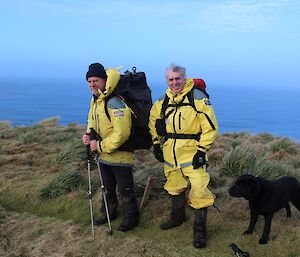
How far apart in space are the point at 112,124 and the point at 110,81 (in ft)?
2.04

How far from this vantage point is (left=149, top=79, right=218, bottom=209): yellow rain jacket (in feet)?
17.1

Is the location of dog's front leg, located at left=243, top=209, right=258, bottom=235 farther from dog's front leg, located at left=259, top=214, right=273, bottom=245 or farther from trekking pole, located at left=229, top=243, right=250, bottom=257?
Answer: trekking pole, located at left=229, top=243, right=250, bottom=257

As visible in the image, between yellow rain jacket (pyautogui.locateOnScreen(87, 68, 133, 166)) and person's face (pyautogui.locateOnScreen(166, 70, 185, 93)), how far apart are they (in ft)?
2.49

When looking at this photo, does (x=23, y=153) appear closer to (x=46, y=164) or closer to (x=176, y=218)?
(x=46, y=164)

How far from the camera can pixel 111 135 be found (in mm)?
5711

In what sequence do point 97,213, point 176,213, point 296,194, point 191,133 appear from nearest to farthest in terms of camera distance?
point 191,133
point 296,194
point 176,213
point 97,213

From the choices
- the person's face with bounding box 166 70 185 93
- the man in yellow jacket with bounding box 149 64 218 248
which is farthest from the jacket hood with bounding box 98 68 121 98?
the person's face with bounding box 166 70 185 93

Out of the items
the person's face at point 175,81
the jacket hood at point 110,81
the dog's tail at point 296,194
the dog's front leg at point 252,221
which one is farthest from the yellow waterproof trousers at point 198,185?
the jacket hood at point 110,81

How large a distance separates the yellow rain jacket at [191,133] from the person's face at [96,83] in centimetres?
88

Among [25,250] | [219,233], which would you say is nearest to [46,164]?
[25,250]

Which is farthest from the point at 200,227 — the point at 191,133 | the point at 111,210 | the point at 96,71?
the point at 96,71

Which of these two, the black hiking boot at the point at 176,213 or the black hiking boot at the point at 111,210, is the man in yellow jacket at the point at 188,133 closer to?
the black hiking boot at the point at 176,213

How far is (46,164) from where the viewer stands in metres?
9.57

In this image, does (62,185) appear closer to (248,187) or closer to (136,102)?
(136,102)
